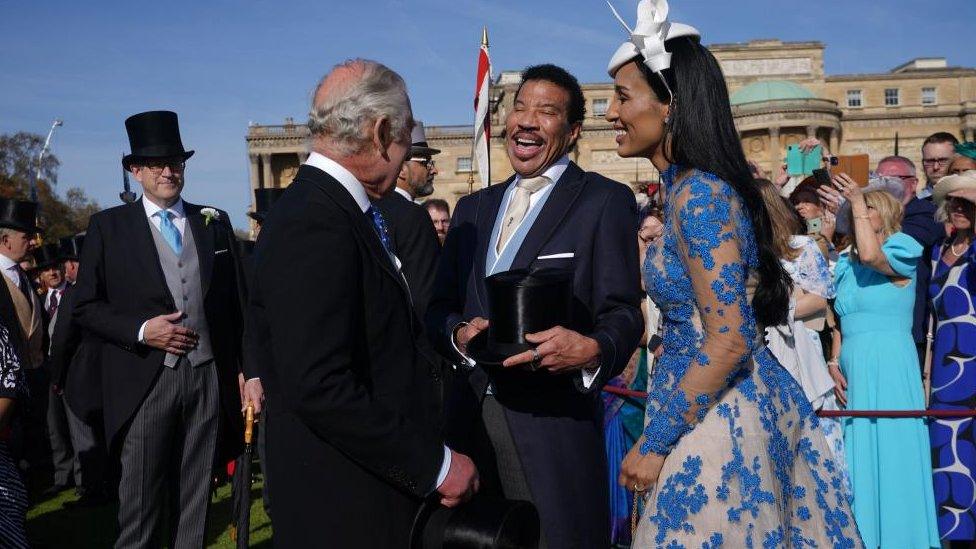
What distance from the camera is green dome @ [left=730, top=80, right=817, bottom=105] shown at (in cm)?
7219

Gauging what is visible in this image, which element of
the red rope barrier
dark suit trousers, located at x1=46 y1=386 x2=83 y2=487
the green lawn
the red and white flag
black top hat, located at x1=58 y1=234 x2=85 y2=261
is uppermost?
the red and white flag

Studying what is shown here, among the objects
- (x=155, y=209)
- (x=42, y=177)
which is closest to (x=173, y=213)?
(x=155, y=209)

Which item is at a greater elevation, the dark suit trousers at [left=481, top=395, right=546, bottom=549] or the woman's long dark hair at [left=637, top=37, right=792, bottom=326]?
the woman's long dark hair at [left=637, top=37, right=792, bottom=326]

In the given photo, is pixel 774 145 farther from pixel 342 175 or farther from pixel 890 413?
pixel 342 175

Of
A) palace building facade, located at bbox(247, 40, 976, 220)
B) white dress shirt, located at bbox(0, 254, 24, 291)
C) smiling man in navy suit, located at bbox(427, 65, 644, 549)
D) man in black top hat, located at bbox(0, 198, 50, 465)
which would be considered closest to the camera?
smiling man in navy suit, located at bbox(427, 65, 644, 549)

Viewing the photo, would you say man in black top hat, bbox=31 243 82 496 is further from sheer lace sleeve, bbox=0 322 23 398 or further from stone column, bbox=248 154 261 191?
stone column, bbox=248 154 261 191

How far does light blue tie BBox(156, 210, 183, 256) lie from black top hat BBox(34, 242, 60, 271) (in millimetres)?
8706

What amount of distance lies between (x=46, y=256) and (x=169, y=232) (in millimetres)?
9397

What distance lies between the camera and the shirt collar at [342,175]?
9.25 ft

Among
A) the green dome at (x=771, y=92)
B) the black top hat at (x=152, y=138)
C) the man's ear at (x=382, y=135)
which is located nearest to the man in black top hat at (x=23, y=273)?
the black top hat at (x=152, y=138)

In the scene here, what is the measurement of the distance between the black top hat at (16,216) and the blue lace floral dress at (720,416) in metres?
8.64

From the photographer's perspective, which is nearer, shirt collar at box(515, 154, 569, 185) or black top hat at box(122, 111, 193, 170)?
shirt collar at box(515, 154, 569, 185)

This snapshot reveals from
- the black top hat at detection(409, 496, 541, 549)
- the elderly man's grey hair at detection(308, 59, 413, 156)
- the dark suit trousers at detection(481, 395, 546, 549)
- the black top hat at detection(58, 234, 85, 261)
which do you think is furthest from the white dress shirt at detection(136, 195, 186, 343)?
the black top hat at detection(58, 234, 85, 261)

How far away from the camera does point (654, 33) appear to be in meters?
3.14
